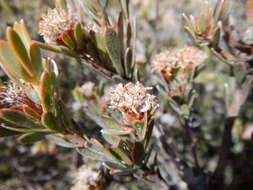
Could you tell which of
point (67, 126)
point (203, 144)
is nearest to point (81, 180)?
point (67, 126)

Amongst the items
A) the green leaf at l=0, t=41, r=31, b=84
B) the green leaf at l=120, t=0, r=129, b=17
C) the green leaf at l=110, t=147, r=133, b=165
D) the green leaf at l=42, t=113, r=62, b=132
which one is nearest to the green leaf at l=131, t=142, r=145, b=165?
the green leaf at l=110, t=147, r=133, b=165

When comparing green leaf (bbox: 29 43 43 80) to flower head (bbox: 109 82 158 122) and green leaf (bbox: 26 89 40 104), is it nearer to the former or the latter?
green leaf (bbox: 26 89 40 104)

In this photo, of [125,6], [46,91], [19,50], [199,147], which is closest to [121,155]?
[46,91]

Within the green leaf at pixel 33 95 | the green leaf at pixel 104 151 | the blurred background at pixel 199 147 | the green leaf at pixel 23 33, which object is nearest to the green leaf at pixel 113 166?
the green leaf at pixel 104 151

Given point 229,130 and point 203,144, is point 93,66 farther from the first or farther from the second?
point 203,144

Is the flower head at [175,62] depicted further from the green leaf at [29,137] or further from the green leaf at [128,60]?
the green leaf at [29,137]

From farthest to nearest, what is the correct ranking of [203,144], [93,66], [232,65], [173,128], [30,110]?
[203,144] → [173,128] → [232,65] → [93,66] → [30,110]
